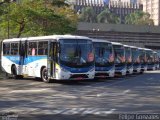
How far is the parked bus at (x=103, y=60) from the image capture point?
1168 inches

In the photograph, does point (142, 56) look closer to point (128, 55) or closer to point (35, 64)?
point (128, 55)

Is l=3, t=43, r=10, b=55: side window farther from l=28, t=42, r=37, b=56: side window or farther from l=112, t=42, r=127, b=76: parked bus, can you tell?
l=112, t=42, r=127, b=76: parked bus

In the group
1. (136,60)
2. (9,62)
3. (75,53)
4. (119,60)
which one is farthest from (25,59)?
(136,60)

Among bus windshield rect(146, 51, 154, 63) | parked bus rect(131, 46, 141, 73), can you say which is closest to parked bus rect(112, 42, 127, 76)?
parked bus rect(131, 46, 141, 73)

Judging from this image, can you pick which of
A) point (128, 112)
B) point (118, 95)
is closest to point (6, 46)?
point (118, 95)

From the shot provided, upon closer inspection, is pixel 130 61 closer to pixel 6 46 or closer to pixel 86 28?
pixel 6 46

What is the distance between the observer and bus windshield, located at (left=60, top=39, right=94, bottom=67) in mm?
25531

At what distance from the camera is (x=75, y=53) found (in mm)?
25781

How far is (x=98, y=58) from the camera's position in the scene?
30172 millimetres

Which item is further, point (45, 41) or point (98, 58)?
point (98, 58)

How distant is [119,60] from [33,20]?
653 inches

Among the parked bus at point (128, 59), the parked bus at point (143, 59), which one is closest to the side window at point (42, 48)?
the parked bus at point (128, 59)

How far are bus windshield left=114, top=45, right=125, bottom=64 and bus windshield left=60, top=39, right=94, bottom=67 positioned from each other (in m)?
9.73

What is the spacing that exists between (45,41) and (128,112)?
1450 cm
